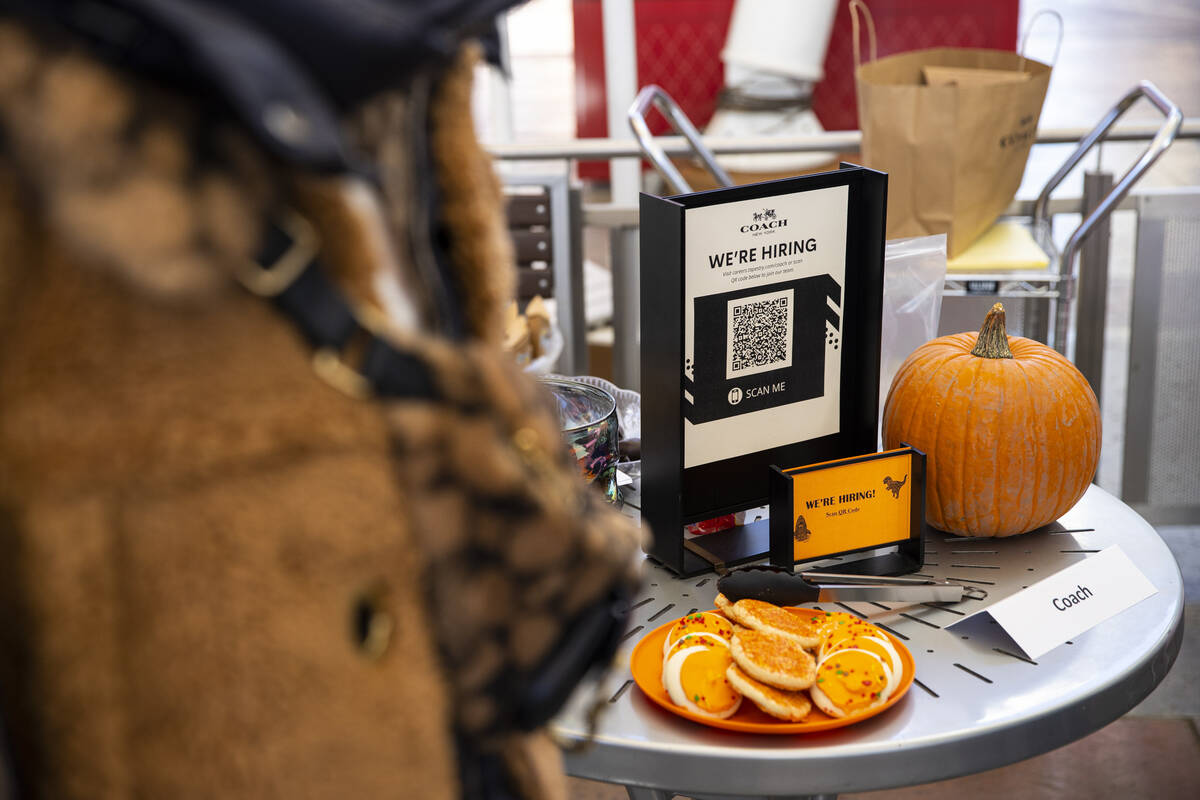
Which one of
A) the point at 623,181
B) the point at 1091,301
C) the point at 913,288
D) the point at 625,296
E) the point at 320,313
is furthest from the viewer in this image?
the point at 623,181

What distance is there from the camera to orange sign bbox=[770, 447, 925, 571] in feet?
3.61

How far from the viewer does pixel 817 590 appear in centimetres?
107

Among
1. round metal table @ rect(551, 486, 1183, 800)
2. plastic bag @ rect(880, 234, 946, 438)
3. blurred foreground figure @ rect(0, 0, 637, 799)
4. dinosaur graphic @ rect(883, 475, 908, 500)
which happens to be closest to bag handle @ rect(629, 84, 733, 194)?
plastic bag @ rect(880, 234, 946, 438)

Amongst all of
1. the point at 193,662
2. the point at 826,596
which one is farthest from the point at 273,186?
the point at 826,596

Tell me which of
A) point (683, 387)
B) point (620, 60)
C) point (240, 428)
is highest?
point (620, 60)

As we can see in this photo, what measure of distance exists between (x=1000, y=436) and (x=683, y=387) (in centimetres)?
34

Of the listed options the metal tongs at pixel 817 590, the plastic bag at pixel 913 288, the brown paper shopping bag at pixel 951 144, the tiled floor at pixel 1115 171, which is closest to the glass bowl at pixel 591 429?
the metal tongs at pixel 817 590

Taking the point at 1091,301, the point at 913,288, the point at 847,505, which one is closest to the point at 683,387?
the point at 847,505

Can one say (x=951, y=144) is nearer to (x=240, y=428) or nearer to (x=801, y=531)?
(x=801, y=531)

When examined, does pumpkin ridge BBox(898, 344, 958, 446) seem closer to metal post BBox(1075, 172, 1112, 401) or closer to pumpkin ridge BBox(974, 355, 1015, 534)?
pumpkin ridge BBox(974, 355, 1015, 534)

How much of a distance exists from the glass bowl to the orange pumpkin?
1.06 feet

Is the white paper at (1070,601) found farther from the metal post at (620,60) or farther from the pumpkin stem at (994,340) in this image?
the metal post at (620,60)

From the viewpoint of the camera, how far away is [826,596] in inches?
42.3

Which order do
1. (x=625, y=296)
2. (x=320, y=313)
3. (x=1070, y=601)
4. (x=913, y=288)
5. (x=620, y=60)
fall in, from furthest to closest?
(x=620, y=60)
(x=625, y=296)
(x=913, y=288)
(x=1070, y=601)
(x=320, y=313)
